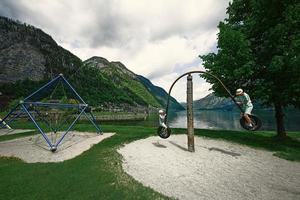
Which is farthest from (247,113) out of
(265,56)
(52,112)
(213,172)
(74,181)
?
(52,112)

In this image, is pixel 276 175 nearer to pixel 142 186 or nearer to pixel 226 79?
pixel 142 186

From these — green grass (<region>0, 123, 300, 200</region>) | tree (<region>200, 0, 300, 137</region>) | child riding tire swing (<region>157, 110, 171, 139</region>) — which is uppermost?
tree (<region>200, 0, 300, 137</region>)

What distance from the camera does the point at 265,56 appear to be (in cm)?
1625

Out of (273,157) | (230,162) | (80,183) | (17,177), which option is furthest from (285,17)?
(17,177)

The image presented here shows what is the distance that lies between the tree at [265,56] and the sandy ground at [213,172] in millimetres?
5137

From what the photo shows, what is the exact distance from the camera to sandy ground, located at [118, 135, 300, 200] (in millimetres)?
7625

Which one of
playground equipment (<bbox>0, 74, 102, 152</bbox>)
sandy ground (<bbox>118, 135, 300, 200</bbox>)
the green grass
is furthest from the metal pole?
playground equipment (<bbox>0, 74, 102, 152</bbox>)

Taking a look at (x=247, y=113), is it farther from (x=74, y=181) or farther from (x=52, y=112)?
(x=52, y=112)

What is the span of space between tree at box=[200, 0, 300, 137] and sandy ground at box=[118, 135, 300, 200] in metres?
5.14

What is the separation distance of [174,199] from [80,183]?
13.0 feet

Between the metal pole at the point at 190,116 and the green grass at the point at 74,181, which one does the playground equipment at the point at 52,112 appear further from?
the metal pole at the point at 190,116

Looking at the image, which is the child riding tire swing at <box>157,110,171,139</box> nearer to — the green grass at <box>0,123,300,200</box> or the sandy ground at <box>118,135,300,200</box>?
the sandy ground at <box>118,135,300,200</box>

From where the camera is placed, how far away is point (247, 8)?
63.3 feet

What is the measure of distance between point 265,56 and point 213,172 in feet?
38.9
